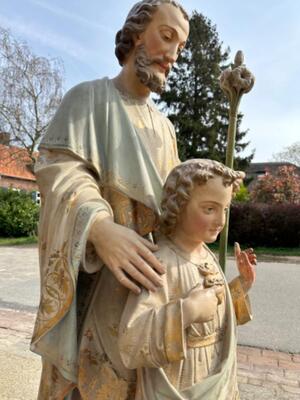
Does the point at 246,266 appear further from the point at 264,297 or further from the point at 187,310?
the point at 264,297

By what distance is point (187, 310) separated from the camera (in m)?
1.11

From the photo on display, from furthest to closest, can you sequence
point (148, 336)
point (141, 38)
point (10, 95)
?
point (10, 95)
point (141, 38)
point (148, 336)

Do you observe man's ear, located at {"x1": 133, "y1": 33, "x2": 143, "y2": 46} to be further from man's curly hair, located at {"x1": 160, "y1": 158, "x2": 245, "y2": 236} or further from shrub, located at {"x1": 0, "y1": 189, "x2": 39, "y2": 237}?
shrub, located at {"x1": 0, "y1": 189, "x2": 39, "y2": 237}

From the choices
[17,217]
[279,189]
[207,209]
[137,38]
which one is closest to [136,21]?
[137,38]

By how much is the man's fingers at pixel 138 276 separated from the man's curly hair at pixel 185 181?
0.76 ft

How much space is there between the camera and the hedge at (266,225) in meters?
13.2

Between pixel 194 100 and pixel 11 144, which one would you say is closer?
pixel 11 144

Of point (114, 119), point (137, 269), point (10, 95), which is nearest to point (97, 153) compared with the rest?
point (114, 119)

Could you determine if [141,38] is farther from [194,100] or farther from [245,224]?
[194,100]

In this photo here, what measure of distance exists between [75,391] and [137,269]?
753 millimetres

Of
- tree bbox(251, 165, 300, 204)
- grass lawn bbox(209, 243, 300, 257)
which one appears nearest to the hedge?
grass lawn bbox(209, 243, 300, 257)

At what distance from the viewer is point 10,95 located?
56.5ft

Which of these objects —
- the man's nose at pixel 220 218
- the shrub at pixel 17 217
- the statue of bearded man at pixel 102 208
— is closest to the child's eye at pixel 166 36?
the statue of bearded man at pixel 102 208

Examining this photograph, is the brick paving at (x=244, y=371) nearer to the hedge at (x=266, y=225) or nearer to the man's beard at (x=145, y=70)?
the man's beard at (x=145, y=70)
